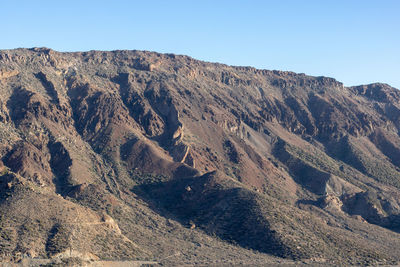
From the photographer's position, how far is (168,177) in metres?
138

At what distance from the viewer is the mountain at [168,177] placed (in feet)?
315

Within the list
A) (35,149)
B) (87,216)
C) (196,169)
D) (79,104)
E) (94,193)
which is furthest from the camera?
(79,104)

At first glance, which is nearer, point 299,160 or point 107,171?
point 107,171

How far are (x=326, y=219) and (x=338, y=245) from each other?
2619 cm

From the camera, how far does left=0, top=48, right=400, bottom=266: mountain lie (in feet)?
315

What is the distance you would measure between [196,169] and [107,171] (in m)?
21.7

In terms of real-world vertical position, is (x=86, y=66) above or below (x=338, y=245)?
above

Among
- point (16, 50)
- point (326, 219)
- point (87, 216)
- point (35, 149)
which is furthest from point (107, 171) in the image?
point (16, 50)

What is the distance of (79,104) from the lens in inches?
6393

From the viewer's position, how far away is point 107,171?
453ft

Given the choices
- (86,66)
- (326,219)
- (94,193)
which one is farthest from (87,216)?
(86,66)

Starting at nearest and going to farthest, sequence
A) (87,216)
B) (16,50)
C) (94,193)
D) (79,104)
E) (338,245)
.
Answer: (87,216)
(338,245)
(94,193)
(79,104)
(16,50)

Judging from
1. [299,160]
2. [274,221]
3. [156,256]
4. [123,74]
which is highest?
[123,74]

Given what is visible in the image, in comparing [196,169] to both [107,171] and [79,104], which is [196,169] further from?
[79,104]
